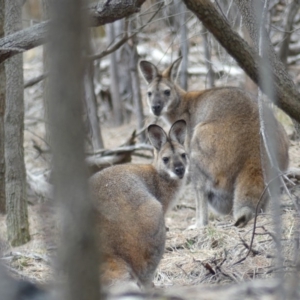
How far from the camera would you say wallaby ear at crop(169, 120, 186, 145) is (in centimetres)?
717

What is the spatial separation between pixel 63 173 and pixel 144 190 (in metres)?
3.72

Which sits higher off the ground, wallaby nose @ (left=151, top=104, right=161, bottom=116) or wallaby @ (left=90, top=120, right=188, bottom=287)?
wallaby nose @ (left=151, top=104, right=161, bottom=116)

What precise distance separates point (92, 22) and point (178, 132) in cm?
282

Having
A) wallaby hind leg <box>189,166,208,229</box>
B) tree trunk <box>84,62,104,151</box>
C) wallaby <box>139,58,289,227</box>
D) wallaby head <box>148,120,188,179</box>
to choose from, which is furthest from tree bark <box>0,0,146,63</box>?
tree trunk <box>84,62,104,151</box>

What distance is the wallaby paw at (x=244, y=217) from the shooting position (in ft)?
23.5

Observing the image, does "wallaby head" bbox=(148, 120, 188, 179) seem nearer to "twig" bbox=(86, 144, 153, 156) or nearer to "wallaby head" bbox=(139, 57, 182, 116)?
"wallaby head" bbox=(139, 57, 182, 116)

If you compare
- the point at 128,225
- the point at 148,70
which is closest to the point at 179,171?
the point at 128,225

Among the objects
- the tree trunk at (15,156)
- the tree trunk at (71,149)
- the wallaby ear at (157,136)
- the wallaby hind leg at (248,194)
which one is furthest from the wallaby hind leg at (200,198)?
the tree trunk at (71,149)

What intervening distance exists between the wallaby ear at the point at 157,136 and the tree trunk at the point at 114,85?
563 cm

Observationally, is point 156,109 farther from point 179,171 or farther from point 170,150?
point 179,171

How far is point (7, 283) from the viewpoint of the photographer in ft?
7.40

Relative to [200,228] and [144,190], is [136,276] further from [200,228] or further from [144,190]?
[200,228]

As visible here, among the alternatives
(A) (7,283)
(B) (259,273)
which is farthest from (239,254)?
(A) (7,283)

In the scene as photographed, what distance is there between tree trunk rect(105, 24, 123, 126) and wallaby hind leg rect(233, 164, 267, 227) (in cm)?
571
